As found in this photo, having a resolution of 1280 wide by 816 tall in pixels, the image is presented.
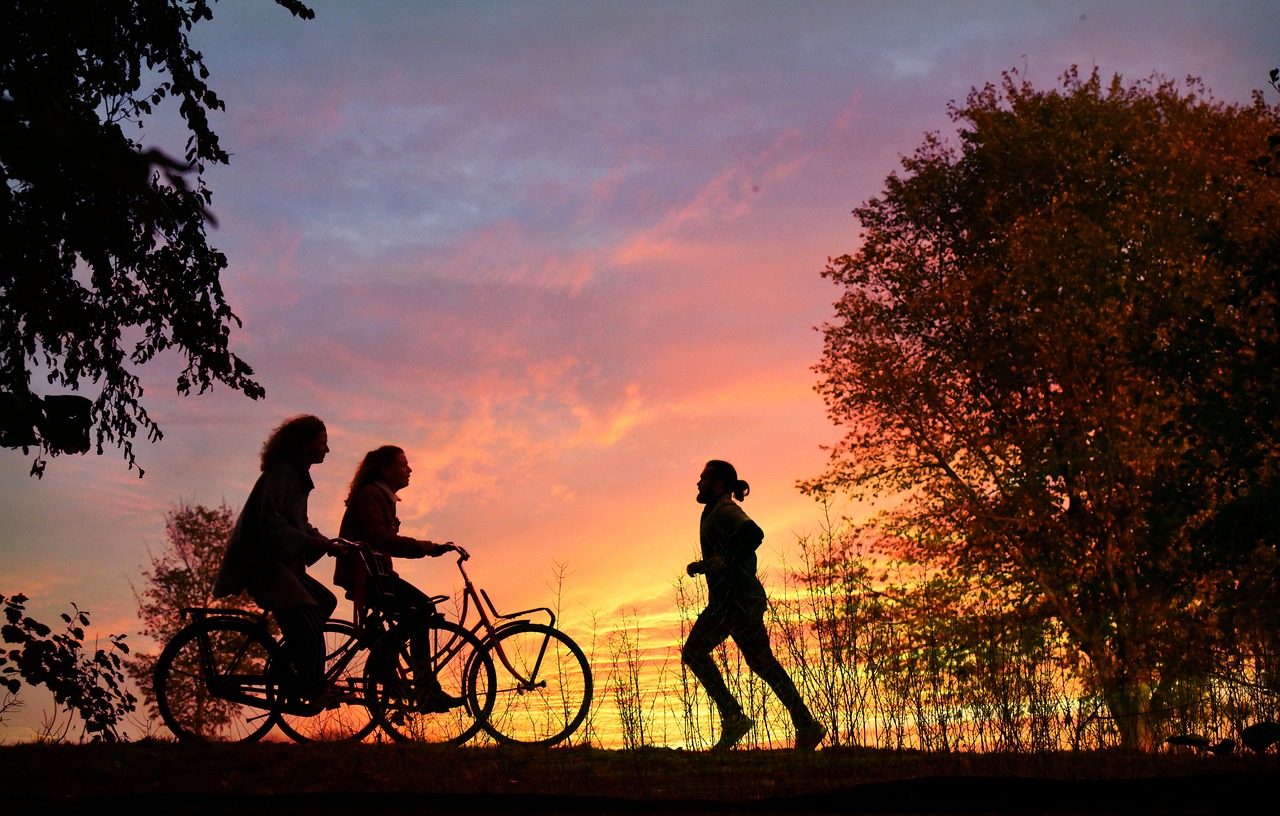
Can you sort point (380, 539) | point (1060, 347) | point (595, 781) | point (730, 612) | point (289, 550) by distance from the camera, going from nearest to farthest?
point (595, 781)
point (289, 550)
point (380, 539)
point (730, 612)
point (1060, 347)

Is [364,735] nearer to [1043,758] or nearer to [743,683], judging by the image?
[743,683]

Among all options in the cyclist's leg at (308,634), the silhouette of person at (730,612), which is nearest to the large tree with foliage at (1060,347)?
the silhouette of person at (730,612)

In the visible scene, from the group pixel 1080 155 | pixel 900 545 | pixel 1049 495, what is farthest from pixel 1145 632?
pixel 1080 155

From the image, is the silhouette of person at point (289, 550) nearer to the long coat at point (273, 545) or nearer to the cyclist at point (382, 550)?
the long coat at point (273, 545)

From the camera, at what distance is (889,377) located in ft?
60.6

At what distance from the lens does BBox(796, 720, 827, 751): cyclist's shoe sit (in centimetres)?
723

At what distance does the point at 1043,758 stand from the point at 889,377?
12.4 m

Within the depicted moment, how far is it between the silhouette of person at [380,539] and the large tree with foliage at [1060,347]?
8.65 meters

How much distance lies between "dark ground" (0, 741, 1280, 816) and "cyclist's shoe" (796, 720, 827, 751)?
15 cm

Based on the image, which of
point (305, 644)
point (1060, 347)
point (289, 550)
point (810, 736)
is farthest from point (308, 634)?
point (1060, 347)

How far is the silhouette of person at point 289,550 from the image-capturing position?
7.04 m

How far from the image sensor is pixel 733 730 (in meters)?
7.48

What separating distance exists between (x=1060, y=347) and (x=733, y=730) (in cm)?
1168

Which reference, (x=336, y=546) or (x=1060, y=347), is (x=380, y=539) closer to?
(x=336, y=546)
